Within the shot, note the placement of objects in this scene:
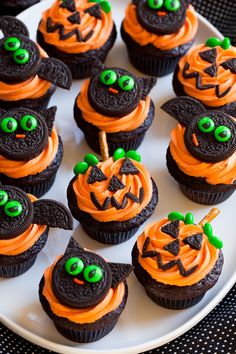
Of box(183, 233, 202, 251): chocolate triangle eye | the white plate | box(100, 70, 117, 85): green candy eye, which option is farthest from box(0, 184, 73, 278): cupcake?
box(100, 70, 117, 85): green candy eye

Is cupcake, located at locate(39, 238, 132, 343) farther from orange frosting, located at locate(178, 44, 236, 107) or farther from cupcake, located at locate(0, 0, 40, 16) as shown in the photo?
cupcake, located at locate(0, 0, 40, 16)

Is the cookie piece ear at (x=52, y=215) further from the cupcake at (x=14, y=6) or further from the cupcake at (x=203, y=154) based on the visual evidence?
the cupcake at (x=14, y=6)

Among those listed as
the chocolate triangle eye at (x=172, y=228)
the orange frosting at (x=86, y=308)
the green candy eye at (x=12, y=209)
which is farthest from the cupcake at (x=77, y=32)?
the orange frosting at (x=86, y=308)

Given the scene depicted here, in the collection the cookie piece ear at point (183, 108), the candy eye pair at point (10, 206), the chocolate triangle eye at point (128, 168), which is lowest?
the candy eye pair at point (10, 206)

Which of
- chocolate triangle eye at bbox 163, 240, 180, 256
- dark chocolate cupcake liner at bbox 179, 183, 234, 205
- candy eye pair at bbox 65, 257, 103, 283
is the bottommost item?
dark chocolate cupcake liner at bbox 179, 183, 234, 205

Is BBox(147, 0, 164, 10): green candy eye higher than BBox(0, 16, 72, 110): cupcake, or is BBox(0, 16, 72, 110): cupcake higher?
BBox(147, 0, 164, 10): green candy eye

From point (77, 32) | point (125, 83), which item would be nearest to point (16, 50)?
point (77, 32)
